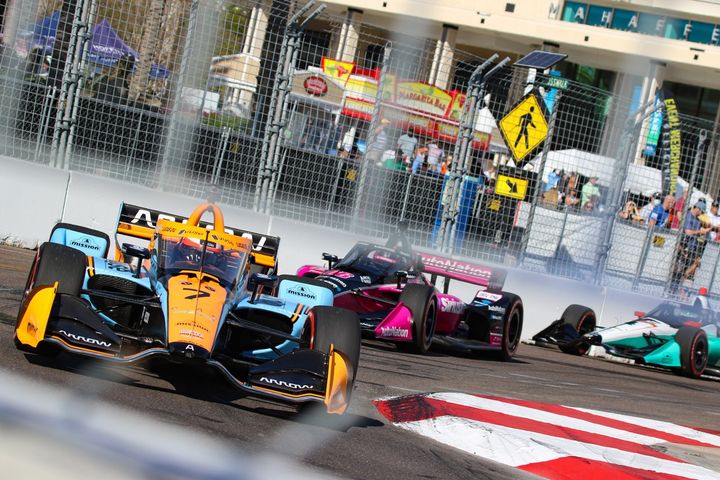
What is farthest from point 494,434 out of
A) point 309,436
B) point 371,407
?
point 309,436

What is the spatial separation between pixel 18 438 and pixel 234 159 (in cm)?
1003

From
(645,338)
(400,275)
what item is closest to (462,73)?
(400,275)

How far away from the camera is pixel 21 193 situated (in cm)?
1114

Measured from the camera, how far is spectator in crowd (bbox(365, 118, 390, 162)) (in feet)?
39.5

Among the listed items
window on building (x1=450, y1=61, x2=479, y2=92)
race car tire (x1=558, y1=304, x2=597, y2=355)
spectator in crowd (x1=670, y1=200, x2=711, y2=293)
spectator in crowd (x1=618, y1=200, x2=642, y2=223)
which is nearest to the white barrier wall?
race car tire (x1=558, y1=304, x2=597, y2=355)

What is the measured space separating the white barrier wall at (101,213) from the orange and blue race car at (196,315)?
4267 millimetres

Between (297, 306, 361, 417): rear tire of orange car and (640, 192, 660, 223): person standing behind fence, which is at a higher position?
(640, 192, 660, 223): person standing behind fence

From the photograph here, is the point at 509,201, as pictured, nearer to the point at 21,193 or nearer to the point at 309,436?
the point at 21,193

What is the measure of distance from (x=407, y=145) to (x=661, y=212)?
341 centimetres

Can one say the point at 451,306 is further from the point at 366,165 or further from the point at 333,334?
the point at 333,334

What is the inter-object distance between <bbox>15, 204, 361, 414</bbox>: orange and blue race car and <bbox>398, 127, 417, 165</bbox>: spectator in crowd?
5.19 meters

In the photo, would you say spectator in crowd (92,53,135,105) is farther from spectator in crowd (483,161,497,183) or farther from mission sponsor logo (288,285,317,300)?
mission sponsor logo (288,285,317,300)

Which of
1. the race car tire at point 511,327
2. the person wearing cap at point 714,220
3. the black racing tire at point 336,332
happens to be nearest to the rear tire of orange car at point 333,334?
the black racing tire at point 336,332

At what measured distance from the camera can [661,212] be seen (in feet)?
43.4
